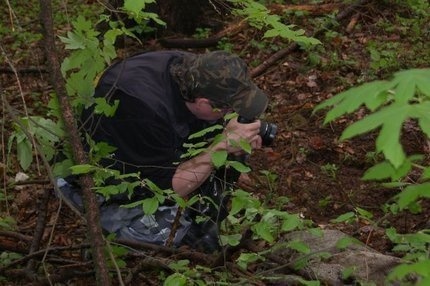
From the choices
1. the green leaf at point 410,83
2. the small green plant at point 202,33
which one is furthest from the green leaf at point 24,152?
the small green plant at point 202,33

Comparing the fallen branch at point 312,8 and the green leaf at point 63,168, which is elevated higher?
the green leaf at point 63,168

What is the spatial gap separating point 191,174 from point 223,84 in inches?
21.6

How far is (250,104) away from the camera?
342cm

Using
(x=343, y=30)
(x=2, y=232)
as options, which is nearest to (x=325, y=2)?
(x=343, y=30)

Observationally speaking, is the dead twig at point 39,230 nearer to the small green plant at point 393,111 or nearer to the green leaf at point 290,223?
the green leaf at point 290,223

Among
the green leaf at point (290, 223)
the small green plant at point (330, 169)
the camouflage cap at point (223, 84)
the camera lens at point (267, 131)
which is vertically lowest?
the small green plant at point (330, 169)

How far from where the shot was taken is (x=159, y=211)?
385 cm

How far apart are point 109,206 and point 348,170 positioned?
6.09 ft

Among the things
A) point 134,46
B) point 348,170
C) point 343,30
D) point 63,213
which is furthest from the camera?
point 134,46

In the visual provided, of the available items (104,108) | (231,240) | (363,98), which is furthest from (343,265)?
(363,98)

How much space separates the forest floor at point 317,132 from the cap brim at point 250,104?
25.5 inches

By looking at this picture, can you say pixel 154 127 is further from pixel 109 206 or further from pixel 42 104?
pixel 42 104

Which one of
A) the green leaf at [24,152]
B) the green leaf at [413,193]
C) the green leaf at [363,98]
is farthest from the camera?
the green leaf at [24,152]

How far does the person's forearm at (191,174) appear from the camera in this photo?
349 centimetres
